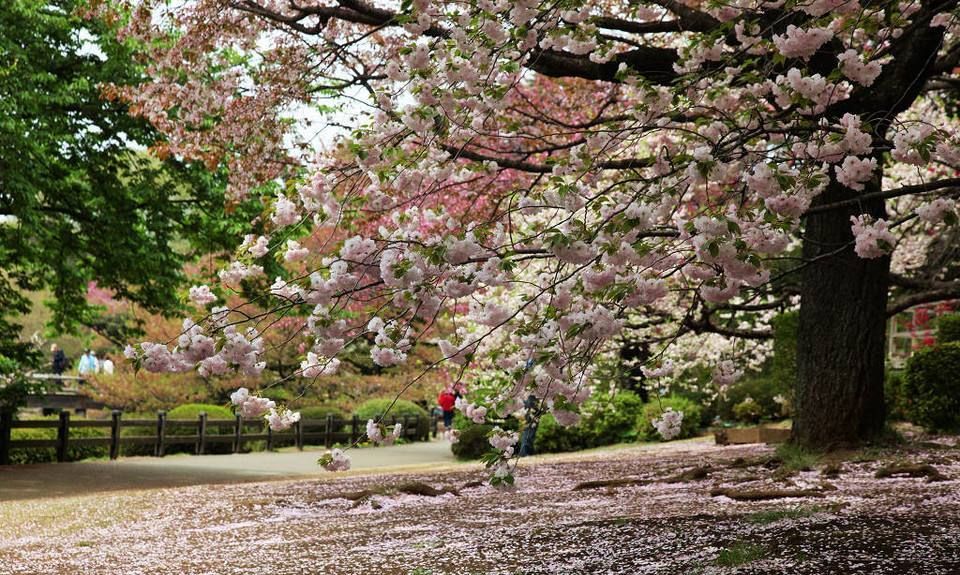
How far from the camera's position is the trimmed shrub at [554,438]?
→ 20.6 meters

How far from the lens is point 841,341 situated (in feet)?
31.1

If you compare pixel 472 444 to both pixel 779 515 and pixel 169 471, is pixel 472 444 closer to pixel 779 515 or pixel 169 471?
pixel 169 471

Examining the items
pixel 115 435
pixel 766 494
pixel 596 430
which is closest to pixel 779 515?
pixel 766 494

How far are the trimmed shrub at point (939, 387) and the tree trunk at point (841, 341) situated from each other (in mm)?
4876

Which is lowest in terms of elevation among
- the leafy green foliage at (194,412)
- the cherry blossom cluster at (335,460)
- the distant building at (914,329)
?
the cherry blossom cluster at (335,460)

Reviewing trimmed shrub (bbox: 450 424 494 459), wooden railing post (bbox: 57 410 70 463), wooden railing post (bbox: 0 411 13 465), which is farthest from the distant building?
wooden railing post (bbox: 0 411 13 465)

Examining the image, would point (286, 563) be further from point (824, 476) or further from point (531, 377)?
point (824, 476)

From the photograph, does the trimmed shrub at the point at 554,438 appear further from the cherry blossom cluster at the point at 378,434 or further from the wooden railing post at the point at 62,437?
the cherry blossom cluster at the point at 378,434

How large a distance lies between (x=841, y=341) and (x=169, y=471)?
11527 millimetres

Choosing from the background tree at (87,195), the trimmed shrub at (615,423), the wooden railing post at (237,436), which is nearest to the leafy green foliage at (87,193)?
the background tree at (87,195)

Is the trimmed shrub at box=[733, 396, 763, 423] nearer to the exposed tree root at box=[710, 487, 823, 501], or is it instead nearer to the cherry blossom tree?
the cherry blossom tree

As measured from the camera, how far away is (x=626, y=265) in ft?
14.9

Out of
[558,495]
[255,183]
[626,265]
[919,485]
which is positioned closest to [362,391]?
[255,183]

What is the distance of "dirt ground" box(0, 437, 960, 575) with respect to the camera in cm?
511
